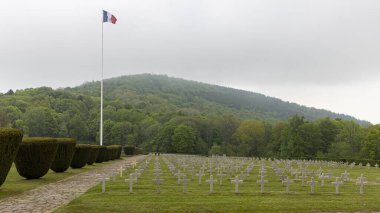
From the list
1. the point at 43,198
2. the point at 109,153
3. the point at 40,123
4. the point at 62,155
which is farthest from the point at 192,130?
the point at 43,198

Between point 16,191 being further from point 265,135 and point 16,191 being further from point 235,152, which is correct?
point 265,135

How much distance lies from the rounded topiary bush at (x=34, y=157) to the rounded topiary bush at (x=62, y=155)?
13.6ft

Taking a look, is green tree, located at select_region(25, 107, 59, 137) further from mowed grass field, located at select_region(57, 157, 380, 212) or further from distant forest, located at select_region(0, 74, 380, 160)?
mowed grass field, located at select_region(57, 157, 380, 212)

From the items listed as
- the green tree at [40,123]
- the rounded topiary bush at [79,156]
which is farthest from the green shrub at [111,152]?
the green tree at [40,123]

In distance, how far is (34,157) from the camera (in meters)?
21.4

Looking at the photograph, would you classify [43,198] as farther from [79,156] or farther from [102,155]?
[102,155]

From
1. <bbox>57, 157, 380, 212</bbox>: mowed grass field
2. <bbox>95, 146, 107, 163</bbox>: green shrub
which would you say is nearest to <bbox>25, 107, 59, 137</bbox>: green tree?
<bbox>95, 146, 107, 163</bbox>: green shrub

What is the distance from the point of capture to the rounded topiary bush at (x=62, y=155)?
87.6 feet

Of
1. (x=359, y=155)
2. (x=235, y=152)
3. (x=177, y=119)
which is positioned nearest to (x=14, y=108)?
(x=177, y=119)

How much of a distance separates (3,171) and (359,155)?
254ft

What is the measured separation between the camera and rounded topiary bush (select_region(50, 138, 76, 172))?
87.6 feet

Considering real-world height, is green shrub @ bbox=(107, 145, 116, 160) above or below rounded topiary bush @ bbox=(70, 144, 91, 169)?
below

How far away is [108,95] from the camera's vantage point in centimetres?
19688

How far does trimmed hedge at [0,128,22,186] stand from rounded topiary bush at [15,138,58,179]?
4.19 m
